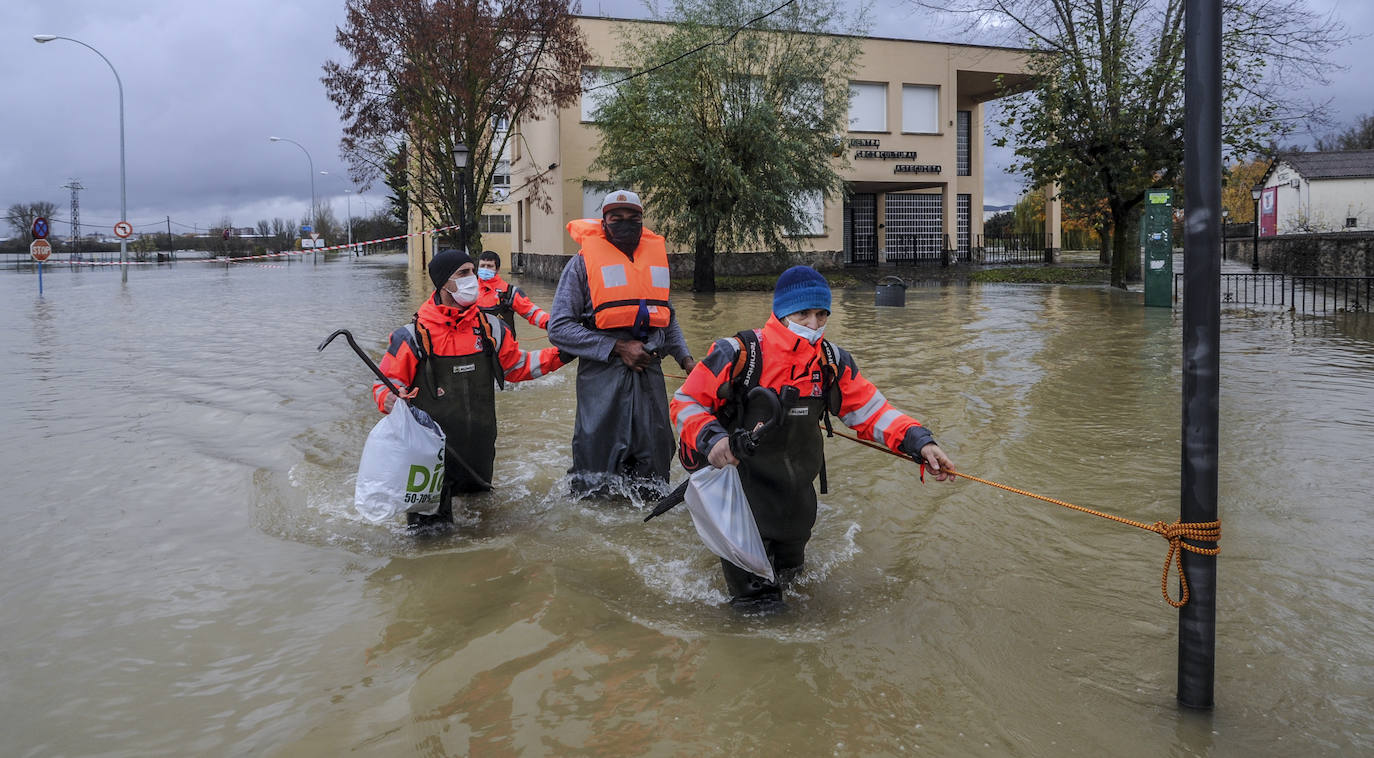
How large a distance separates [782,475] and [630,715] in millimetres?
1179

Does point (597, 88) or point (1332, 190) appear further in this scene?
point (1332, 190)

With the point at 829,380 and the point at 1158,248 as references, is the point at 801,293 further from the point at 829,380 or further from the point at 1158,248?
the point at 1158,248

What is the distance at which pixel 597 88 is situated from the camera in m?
30.0

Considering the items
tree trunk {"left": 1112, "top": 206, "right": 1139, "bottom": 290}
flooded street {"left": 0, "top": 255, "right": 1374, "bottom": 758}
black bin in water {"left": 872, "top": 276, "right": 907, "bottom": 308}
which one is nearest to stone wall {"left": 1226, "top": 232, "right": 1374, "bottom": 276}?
tree trunk {"left": 1112, "top": 206, "right": 1139, "bottom": 290}

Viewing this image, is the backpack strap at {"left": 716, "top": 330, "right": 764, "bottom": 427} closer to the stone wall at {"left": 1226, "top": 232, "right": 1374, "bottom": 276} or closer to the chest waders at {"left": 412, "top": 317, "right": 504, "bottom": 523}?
the chest waders at {"left": 412, "top": 317, "right": 504, "bottom": 523}

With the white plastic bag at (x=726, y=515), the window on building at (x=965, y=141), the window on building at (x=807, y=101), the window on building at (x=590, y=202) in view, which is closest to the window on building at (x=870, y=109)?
the window on building at (x=965, y=141)

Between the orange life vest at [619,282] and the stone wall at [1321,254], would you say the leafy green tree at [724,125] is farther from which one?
the orange life vest at [619,282]

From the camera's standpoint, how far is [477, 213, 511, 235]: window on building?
5322 centimetres

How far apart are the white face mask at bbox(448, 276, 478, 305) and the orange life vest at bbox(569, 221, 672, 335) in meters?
0.68

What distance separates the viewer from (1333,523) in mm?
5938

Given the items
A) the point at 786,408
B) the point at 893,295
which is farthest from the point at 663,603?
the point at 893,295

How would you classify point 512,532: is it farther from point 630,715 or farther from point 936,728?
point 936,728

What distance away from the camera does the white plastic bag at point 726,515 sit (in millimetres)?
4219

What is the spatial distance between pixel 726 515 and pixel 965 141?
4185cm
